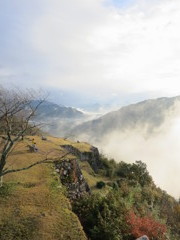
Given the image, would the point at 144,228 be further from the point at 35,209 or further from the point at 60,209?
the point at 35,209

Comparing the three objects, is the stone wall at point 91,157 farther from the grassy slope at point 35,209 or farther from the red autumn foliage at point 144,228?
the red autumn foliage at point 144,228

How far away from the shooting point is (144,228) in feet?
109

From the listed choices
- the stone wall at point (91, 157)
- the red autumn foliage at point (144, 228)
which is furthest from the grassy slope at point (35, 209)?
the stone wall at point (91, 157)

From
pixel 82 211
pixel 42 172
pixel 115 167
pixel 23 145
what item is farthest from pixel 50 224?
pixel 115 167

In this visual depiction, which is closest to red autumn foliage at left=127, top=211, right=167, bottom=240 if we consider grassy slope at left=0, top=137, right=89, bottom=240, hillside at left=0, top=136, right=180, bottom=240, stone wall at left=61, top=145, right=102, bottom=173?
hillside at left=0, top=136, right=180, bottom=240

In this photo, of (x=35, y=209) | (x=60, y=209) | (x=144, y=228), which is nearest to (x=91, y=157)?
(x=144, y=228)

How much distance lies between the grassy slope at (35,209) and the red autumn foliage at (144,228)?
5.94 m

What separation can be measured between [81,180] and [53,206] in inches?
437

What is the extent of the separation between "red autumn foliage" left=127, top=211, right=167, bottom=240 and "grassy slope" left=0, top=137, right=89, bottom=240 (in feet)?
19.5

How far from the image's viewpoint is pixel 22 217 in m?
29.8

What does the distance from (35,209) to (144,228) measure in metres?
11.4

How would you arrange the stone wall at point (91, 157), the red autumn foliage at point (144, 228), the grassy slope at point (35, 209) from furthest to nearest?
the stone wall at point (91, 157) → the red autumn foliage at point (144, 228) → the grassy slope at point (35, 209)

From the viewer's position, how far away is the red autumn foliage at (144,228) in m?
32.5

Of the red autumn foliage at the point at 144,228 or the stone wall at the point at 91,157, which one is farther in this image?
the stone wall at the point at 91,157
